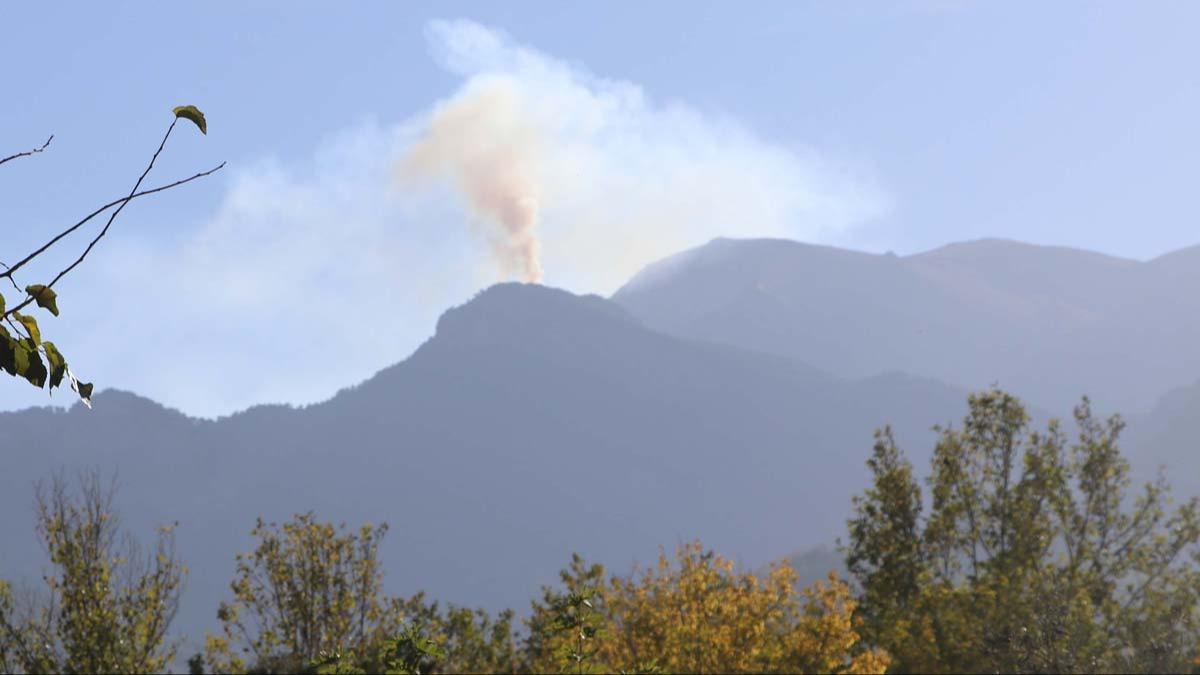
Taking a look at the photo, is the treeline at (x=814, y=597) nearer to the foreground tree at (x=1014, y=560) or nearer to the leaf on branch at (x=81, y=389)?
the foreground tree at (x=1014, y=560)

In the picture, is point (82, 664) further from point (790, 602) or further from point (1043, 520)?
point (1043, 520)

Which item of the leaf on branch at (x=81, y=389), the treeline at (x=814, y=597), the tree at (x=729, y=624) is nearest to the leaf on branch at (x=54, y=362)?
the leaf on branch at (x=81, y=389)

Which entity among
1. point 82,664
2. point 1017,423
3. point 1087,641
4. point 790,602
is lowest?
point 1087,641

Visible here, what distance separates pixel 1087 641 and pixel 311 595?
16556 millimetres

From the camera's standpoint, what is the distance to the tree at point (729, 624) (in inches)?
770

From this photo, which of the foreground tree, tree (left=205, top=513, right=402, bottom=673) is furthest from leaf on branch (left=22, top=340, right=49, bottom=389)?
tree (left=205, top=513, right=402, bottom=673)

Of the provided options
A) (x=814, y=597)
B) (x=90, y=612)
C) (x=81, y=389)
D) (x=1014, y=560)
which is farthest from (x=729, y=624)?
(x=81, y=389)

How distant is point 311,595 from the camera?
2525 cm

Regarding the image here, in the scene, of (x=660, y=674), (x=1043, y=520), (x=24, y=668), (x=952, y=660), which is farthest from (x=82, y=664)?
(x=1043, y=520)

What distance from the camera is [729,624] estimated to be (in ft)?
66.4

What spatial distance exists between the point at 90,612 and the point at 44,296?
19.9 meters

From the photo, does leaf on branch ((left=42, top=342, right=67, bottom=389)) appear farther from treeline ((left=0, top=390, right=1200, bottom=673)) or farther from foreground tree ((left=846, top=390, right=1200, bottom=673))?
foreground tree ((left=846, top=390, right=1200, bottom=673))

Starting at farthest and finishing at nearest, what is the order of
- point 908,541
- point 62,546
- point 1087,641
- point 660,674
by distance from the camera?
point 908,541
point 1087,641
point 62,546
point 660,674

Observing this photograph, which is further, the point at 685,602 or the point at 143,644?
the point at 143,644
